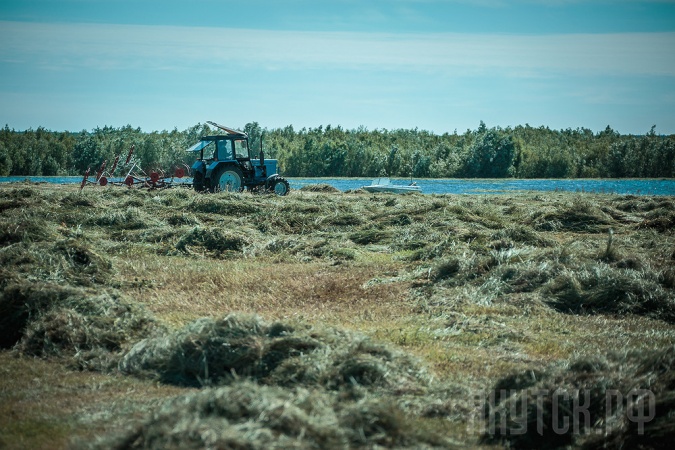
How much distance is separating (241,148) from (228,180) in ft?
6.86

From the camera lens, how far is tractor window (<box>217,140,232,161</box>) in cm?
2923

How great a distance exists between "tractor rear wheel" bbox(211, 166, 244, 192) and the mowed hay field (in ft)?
40.3

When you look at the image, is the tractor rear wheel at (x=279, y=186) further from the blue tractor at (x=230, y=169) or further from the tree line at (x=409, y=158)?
the tree line at (x=409, y=158)

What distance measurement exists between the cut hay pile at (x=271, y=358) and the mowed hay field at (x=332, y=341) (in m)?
0.02

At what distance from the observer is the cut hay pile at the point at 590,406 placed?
17.9 ft

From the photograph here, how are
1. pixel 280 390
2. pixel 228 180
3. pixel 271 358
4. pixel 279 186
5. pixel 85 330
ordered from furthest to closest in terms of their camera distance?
pixel 279 186 < pixel 228 180 < pixel 85 330 < pixel 271 358 < pixel 280 390

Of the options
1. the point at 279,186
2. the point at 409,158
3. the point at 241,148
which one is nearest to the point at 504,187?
the point at 409,158

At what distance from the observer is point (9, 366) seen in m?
7.27

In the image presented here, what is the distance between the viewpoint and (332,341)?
283 inches

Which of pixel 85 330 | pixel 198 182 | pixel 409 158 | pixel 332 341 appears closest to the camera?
pixel 332 341

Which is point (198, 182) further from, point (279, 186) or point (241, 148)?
point (279, 186)

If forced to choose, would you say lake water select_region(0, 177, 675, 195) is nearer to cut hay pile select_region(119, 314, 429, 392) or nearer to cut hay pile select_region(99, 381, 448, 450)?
cut hay pile select_region(119, 314, 429, 392)

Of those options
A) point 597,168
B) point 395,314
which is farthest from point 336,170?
point 395,314

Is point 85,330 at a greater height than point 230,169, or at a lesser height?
lesser
